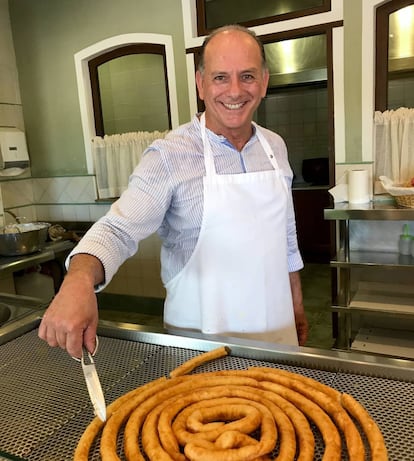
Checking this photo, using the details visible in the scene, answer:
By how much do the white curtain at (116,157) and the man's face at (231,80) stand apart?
2267 millimetres

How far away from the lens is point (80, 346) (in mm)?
784

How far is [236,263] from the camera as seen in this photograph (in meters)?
1.44

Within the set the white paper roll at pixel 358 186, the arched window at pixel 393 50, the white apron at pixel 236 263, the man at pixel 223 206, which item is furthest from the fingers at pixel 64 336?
the arched window at pixel 393 50

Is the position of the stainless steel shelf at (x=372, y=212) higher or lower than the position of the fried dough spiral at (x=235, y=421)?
higher

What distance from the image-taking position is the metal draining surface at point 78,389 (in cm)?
75

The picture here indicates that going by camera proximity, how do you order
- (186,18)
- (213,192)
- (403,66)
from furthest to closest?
(186,18)
(403,66)
(213,192)

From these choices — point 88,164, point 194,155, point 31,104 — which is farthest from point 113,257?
point 31,104

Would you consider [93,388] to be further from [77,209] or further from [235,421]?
[77,209]

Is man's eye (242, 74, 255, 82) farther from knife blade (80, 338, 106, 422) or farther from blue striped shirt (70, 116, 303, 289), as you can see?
knife blade (80, 338, 106, 422)

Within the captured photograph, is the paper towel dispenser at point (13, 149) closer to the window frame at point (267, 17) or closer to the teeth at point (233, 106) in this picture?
the window frame at point (267, 17)

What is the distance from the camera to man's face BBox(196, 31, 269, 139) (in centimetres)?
132

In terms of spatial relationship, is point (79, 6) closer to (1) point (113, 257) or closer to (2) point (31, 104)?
(2) point (31, 104)

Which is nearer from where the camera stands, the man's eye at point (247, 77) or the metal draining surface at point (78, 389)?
the metal draining surface at point (78, 389)

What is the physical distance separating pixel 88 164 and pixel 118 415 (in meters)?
3.34
